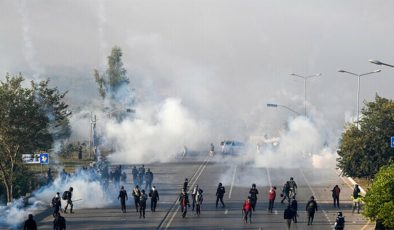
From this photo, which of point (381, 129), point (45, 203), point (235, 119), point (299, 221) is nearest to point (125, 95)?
point (235, 119)

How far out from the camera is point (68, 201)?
1518 inches

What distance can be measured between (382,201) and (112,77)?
74.0m

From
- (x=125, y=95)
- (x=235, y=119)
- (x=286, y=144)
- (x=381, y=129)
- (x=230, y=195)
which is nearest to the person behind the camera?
(x=230, y=195)

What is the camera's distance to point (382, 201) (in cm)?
3027

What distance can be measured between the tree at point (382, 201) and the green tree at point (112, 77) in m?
70.4

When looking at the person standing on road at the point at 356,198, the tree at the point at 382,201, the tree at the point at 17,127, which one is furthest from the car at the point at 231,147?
the tree at the point at 382,201

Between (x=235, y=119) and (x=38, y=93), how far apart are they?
73440 millimetres

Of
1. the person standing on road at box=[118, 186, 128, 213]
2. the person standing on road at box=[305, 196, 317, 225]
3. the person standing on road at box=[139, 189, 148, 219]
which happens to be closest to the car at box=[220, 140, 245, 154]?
the person standing on road at box=[118, 186, 128, 213]

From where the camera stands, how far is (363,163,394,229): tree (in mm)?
29711

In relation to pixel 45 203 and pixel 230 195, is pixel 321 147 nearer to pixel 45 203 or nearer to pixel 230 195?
pixel 230 195

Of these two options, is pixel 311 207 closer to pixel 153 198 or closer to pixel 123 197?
pixel 153 198

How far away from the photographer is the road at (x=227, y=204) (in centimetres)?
3522

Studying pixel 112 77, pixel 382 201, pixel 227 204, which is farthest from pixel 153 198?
pixel 112 77

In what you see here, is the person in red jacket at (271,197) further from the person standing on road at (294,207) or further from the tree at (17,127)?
the tree at (17,127)
